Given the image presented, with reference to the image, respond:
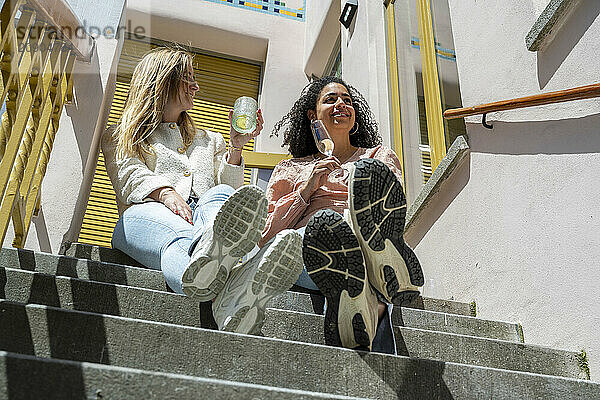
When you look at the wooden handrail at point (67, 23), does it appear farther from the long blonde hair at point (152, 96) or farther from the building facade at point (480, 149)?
the long blonde hair at point (152, 96)

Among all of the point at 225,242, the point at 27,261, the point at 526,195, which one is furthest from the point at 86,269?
the point at 526,195

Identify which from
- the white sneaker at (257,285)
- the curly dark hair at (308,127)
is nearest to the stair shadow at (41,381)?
the white sneaker at (257,285)

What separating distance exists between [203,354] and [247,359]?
0.08 meters

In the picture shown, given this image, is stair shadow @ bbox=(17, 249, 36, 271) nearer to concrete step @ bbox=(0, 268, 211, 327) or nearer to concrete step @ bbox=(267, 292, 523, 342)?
concrete step @ bbox=(0, 268, 211, 327)

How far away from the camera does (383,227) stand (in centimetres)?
120

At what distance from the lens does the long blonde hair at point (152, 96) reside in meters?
2.20

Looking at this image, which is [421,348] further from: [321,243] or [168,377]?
[168,377]

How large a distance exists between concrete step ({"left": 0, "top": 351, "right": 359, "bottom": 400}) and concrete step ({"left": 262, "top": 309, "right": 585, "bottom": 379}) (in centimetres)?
61

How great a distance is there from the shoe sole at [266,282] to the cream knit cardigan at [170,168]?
84 centimetres

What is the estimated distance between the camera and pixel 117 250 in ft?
6.82

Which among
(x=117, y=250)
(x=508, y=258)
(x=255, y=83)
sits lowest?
(x=117, y=250)

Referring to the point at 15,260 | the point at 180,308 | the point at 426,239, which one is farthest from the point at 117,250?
the point at 426,239

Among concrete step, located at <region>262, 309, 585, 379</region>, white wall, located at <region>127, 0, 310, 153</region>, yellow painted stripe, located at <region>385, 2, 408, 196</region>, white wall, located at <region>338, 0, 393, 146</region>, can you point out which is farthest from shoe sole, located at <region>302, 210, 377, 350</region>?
white wall, located at <region>127, 0, 310, 153</region>

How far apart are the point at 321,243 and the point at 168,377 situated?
1.55 feet
